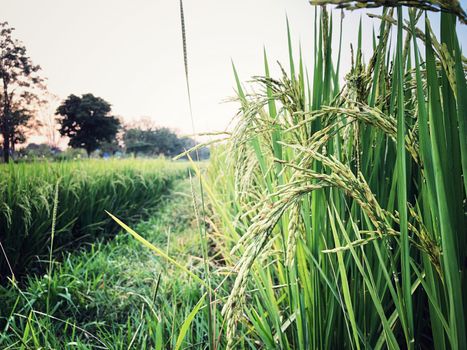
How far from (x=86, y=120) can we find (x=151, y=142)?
20.1 metres

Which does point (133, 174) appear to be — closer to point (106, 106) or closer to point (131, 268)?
point (131, 268)

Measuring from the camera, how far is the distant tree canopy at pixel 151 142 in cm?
6131

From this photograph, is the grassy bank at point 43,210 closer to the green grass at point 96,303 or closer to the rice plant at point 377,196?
the green grass at point 96,303

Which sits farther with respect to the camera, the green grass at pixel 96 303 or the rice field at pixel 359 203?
the green grass at pixel 96 303

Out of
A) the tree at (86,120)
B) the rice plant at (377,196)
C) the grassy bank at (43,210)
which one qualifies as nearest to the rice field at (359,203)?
the rice plant at (377,196)

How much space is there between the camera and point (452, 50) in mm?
573

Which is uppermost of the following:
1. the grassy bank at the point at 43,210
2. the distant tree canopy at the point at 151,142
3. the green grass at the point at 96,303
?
the distant tree canopy at the point at 151,142

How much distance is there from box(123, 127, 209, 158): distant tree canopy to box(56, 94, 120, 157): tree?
14.0 m

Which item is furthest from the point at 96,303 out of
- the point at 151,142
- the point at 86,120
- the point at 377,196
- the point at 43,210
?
the point at 151,142

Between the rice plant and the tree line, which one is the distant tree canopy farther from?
the rice plant

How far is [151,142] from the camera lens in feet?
208

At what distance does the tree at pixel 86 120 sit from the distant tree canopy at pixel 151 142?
14.0 m

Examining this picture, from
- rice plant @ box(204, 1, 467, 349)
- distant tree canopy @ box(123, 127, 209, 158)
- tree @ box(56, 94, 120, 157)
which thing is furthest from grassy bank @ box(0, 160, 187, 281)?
distant tree canopy @ box(123, 127, 209, 158)

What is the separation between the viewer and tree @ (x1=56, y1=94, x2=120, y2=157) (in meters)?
43.7
